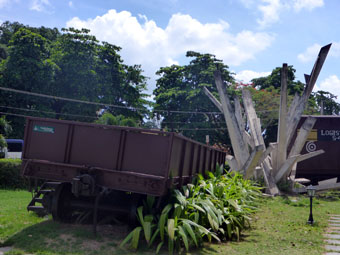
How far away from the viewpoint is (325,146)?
17.9m

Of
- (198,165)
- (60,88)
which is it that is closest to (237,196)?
(198,165)

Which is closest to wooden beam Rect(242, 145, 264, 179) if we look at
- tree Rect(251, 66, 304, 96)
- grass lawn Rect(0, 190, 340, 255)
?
grass lawn Rect(0, 190, 340, 255)

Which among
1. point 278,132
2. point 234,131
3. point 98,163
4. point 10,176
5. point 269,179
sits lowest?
point 10,176

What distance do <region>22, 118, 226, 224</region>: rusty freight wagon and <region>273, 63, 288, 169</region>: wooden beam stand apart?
8118 millimetres

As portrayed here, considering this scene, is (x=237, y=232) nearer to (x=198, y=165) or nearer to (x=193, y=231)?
(x=193, y=231)

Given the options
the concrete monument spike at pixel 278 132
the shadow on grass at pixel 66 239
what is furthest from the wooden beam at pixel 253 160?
the shadow on grass at pixel 66 239

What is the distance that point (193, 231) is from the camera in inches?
260

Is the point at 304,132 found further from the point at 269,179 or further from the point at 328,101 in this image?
the point at 328,101

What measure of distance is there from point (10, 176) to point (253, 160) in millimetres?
10429

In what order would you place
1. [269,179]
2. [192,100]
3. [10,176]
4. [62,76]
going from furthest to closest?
[192,100], [62,76], [10,176], [269,179]

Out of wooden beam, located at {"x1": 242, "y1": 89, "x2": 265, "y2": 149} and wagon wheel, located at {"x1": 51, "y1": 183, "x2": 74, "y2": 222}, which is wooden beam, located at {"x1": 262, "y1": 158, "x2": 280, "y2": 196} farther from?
wagon wheel, located at {"x1": 51, "y1": 183, "x2": 74, "y2": 222}

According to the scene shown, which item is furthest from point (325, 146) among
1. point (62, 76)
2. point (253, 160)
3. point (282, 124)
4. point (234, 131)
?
point (62, 76)

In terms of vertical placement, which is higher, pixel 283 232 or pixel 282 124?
pixel 282 124

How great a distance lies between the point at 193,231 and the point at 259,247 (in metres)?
1.34
